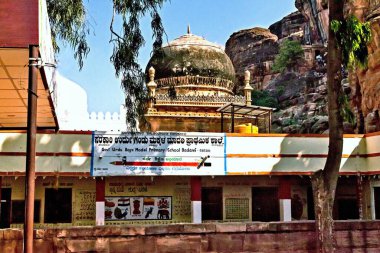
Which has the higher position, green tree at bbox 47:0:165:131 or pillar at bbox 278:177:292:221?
green tree at bbox 47:0:165:131

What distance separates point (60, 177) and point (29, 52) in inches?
461

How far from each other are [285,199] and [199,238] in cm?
855

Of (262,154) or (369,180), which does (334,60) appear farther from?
(369,180)

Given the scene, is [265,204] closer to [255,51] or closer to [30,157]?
[30,157]

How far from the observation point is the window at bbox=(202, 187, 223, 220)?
19.3 metres

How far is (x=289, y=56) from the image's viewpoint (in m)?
46.4

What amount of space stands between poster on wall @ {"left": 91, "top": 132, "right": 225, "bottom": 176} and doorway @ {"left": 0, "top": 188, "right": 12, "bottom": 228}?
3.70 meters

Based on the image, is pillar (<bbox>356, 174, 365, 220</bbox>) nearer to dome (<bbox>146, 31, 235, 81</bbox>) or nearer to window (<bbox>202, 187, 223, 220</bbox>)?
window (<bbox>202, 187, 223, 220</bbox>)

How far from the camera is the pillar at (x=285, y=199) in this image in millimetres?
18125

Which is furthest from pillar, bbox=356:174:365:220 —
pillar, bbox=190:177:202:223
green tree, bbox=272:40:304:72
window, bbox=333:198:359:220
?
green tree, bbox=272:40:304:72

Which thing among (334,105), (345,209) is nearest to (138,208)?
(345,209)

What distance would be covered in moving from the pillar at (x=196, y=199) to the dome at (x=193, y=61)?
9180 mm

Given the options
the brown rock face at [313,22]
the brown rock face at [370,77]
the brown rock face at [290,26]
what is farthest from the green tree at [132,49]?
the brown rock face at [290,26]

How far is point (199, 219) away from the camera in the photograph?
58.0ft
